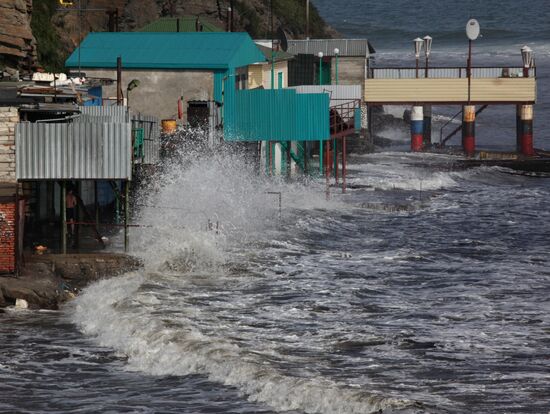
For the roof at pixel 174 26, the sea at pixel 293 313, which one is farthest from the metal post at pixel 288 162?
the roof at pixel 174 26

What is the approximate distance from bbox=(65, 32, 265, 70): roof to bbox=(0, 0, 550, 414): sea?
3.71 meters

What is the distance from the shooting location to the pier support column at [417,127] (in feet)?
254

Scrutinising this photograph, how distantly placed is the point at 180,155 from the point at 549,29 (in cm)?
15134

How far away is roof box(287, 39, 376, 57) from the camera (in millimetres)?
77375

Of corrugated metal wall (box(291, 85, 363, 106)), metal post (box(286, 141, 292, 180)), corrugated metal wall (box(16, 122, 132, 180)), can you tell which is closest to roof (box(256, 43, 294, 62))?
corrugated metal wall (box(291, 85, 363, 106))

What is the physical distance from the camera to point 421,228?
45375 millimetres

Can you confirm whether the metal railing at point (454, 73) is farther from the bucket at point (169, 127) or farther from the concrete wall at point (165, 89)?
the bucket at point (169, 127)

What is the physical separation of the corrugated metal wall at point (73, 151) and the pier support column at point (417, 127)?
46.4m

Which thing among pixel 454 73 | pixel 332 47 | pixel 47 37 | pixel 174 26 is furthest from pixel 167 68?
pixel 332 47

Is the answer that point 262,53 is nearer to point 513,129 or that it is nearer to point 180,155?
point 180,155

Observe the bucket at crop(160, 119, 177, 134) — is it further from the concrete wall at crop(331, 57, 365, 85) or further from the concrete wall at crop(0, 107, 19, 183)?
Result: the concrete wall at crop(331, 57, 365, 85)

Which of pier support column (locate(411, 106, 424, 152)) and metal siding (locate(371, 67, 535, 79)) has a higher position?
metal siding (locate(371, 67, 535, 79))

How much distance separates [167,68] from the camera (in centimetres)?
4903

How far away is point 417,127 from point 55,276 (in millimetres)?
49986
